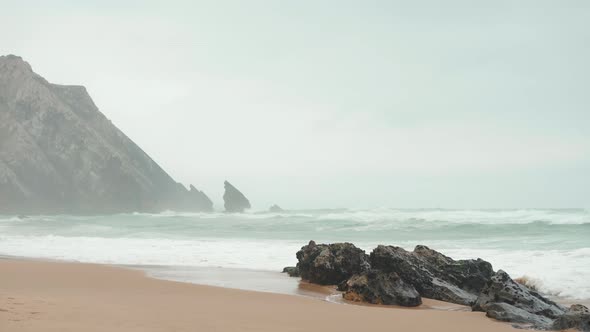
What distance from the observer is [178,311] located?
6730 millimetres

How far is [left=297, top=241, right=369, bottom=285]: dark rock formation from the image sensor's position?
35.3 feet

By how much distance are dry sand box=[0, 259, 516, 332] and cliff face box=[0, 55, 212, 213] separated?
63.8 metres

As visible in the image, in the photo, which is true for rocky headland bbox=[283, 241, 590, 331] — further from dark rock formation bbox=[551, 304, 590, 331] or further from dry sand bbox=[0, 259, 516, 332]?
dry sand bbox=[0, 259, 516, 332]

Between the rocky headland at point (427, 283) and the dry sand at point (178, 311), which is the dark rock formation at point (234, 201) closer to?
the rocky headland at point (427, 283)

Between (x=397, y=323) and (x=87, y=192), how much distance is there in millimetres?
74634

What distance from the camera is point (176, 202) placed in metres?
91.6

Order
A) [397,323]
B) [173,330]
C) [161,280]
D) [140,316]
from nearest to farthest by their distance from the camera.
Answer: [173,330] → [140,316] → [397,323] → [161,280]

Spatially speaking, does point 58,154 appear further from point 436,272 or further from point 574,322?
point 574,322

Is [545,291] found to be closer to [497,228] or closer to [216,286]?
[216,286]

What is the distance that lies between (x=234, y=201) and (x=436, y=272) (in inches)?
3279

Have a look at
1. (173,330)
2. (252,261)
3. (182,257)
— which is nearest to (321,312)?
(173,330)

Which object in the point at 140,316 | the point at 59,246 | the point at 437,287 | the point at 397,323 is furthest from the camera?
the point at 59,246


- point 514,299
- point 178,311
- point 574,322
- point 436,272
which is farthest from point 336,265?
point 574,322

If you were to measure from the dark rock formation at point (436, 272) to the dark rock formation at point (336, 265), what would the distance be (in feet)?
2.18
